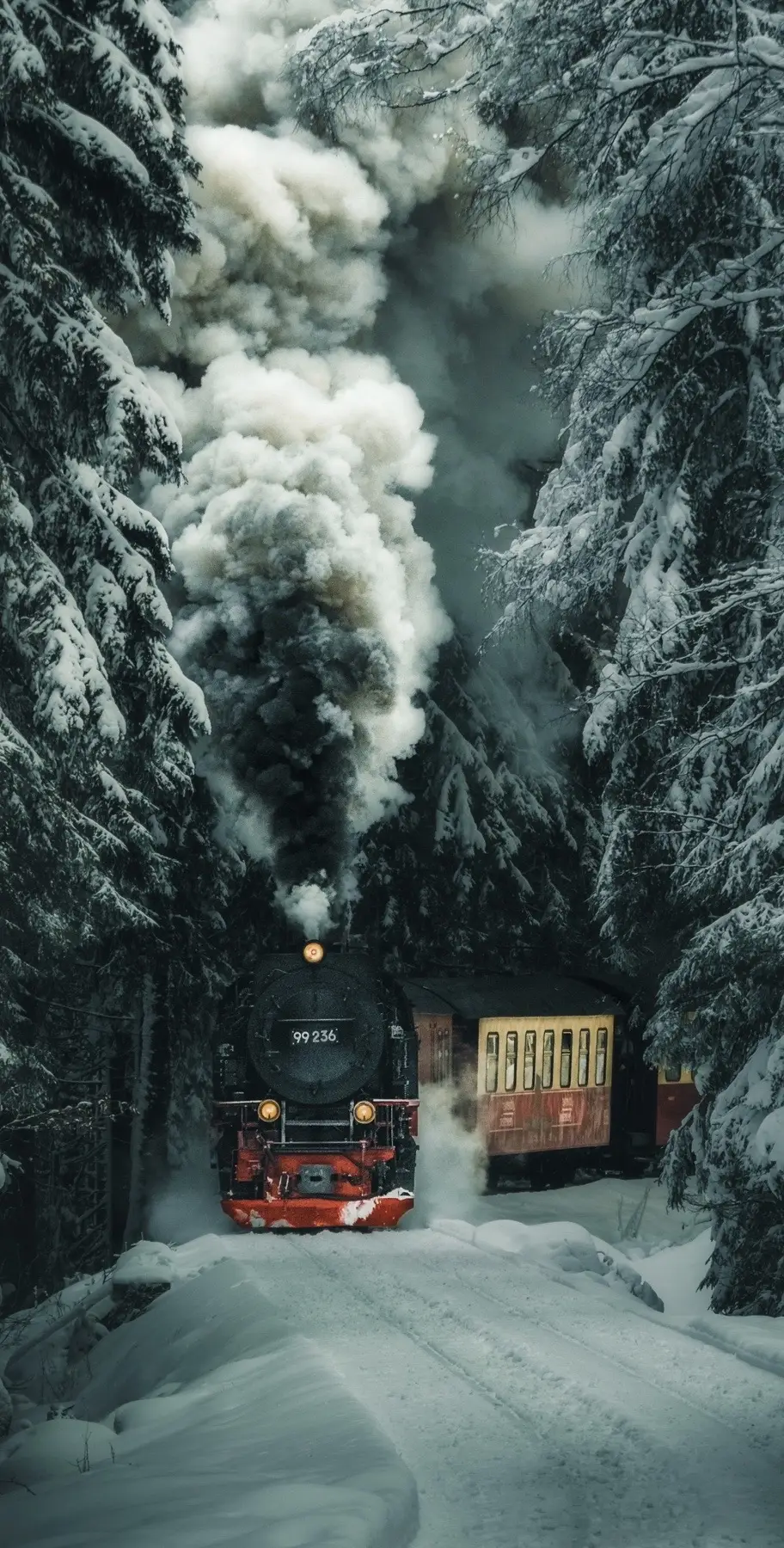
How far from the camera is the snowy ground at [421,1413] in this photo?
540cm

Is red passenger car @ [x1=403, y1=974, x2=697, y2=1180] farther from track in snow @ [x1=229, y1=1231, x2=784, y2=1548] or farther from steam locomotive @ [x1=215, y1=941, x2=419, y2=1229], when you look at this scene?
track in snow @ [x1=229, y1=1231, x2=784, y2=1548]

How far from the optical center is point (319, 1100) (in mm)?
13539

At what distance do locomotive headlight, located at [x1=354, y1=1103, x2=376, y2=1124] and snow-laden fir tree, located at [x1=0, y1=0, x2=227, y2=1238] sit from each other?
4168 millimetres

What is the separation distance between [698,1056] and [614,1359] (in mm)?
2744

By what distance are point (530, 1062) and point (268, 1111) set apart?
8.45m

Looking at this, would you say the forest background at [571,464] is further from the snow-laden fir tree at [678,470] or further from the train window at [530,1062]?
the train window at [530,1062]

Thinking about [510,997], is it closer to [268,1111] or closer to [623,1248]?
[623,1248]

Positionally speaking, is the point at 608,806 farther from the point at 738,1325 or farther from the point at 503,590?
the point at 738,1325

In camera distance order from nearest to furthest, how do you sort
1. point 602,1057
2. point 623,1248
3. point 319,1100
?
1. point 319,1100
2. point 623,1248
3. point 602,1057

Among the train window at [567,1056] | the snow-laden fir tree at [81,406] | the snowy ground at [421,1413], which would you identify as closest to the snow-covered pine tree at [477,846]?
the train window at [567,1056]

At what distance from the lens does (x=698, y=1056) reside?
10.3 metres

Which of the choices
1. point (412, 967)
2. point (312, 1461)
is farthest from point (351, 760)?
point (412, 967)

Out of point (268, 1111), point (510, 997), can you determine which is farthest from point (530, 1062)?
point (268, 1111)

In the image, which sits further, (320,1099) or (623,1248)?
(623,1248)
